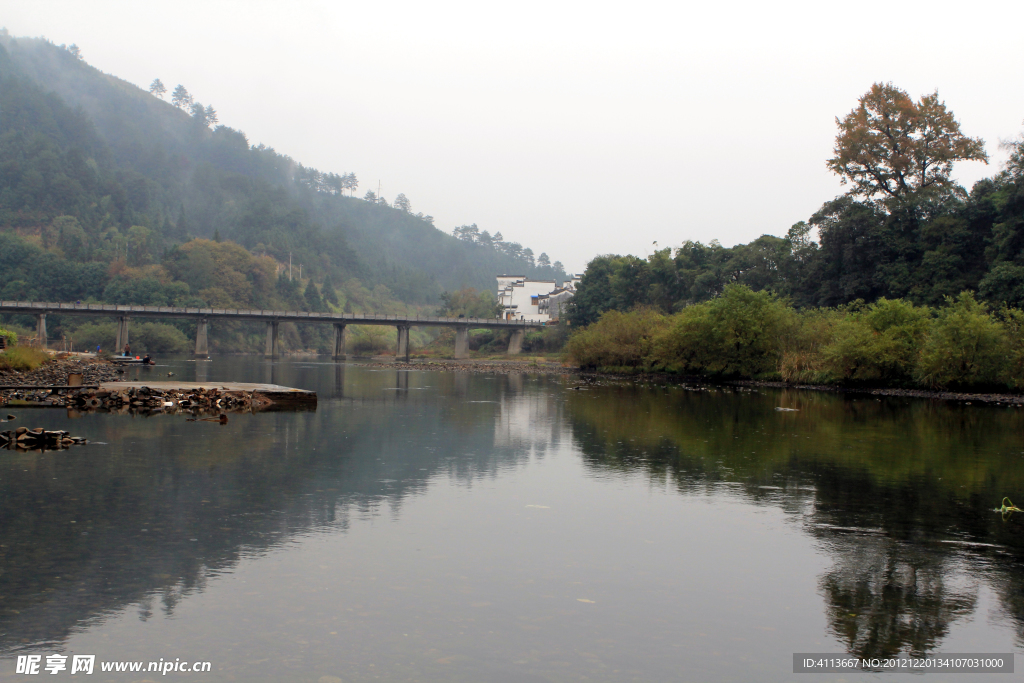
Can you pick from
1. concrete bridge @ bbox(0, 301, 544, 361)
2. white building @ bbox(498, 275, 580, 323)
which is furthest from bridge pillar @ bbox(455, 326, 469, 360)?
white building @ bbox(498, 275, 580, 323)

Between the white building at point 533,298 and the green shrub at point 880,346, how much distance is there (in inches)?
4286

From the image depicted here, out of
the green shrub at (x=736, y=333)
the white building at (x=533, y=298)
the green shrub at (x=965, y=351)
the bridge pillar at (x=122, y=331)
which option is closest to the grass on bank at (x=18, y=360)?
the green shrub at (x=736, y=333)

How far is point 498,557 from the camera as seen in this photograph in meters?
12.1

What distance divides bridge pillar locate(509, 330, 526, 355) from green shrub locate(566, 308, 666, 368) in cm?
5224

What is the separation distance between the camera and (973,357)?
51625 mm

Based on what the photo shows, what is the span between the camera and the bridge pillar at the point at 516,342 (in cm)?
14475

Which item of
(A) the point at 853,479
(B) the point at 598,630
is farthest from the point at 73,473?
(A) the point at 853,479

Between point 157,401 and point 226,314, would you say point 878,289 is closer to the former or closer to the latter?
point 157,401

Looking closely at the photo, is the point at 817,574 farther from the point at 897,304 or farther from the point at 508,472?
the point at 897,304

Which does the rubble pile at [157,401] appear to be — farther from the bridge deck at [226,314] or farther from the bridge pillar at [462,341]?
the bridge pillar at [462,341]

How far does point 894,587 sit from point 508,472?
34.8 ft

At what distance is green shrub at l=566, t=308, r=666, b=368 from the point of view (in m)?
82.8

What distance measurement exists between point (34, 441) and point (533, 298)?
159864 millimetres

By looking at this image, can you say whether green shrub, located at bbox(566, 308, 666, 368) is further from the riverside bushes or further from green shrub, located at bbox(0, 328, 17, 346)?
green shrub, located at bbox(0, 328, 17, 346)
